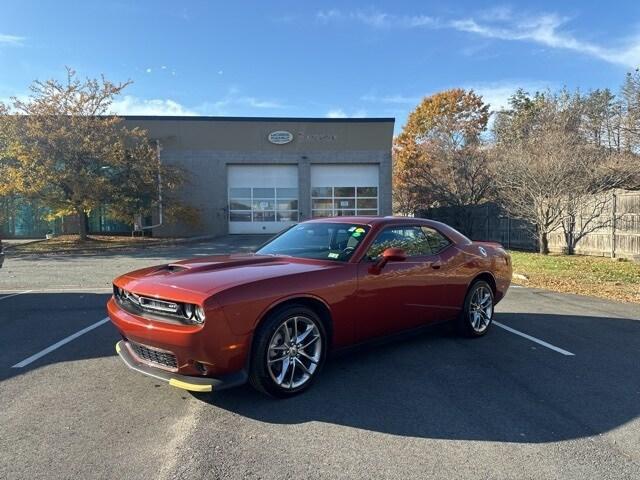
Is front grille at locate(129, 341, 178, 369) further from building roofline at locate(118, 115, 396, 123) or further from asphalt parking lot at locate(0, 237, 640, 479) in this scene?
building roofline at locate(118, 115, 396, 123)

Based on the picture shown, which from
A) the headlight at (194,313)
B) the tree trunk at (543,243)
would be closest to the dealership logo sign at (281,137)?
the tree trunk at (543,243)

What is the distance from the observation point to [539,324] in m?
6.98

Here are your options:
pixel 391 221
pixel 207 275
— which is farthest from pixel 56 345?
pixel 391 221

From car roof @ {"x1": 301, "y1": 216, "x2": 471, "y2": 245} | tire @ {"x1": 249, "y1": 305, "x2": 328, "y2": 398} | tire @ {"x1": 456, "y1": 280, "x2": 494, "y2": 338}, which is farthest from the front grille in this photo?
tire @ {"x1": 456, "y1": 280, "x2": 494, "y2": 338}

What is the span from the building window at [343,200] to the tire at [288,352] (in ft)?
94.7

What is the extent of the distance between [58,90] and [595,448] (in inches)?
986

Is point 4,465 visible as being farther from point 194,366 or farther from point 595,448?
point 595,448

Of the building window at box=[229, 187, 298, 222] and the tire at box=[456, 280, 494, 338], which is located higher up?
the building window at box=[229, 187, 298, 222]

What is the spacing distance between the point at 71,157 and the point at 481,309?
2099 centimetres

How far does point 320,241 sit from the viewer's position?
5.29m

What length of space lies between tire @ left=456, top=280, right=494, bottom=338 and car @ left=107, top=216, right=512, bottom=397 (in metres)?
0.02

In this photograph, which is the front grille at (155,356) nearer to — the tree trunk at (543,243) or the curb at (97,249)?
the tree trunk at (543,243)

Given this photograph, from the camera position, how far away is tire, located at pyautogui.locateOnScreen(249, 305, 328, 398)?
12.8ft

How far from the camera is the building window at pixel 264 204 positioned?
3269 centimetres
